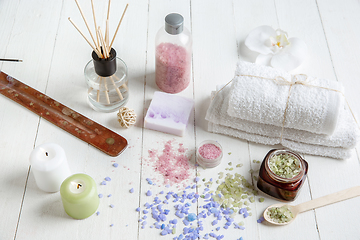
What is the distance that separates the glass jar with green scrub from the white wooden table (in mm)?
55

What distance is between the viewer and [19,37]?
4.85 feet

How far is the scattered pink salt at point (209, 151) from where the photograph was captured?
3.76 ft

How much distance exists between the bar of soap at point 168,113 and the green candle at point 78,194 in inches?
12.3

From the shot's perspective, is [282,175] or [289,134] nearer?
[282,175]

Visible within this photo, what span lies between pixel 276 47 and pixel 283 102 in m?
0.40

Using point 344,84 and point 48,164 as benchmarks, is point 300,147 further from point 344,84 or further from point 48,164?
point 48,164

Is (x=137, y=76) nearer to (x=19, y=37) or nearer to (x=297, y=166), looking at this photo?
(x=19, y=37)

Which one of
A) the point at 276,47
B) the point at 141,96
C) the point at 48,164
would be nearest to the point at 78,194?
the point at 48,164

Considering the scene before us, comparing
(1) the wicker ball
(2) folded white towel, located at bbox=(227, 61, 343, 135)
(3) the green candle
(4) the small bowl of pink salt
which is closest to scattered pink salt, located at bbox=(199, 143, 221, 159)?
(4) the small bowl of pink salt

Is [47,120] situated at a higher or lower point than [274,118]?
lower

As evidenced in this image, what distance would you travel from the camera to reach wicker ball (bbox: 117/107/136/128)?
1.21m

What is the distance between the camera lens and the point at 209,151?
3.80 feet

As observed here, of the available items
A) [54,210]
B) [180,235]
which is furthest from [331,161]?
[54,210]

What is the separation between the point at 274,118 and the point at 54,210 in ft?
2.24
